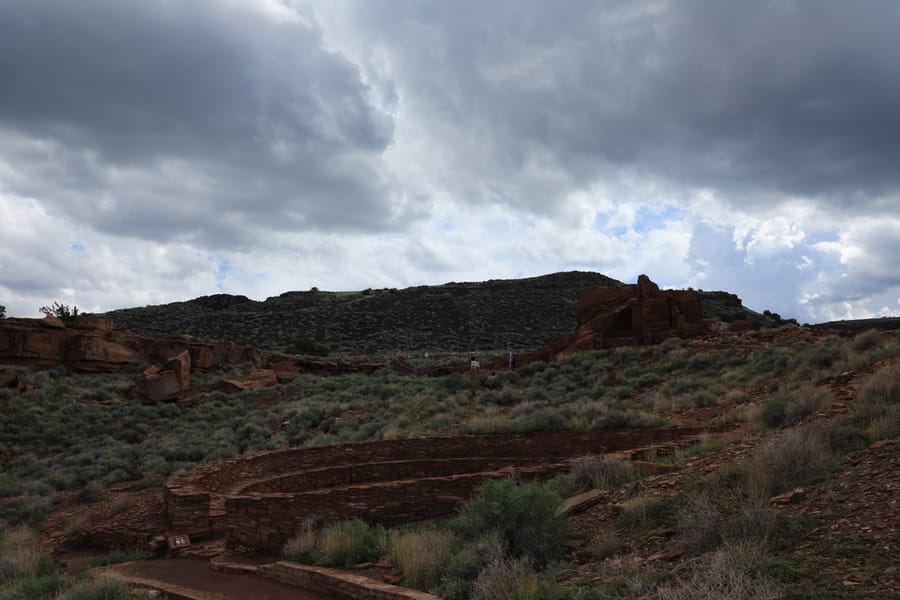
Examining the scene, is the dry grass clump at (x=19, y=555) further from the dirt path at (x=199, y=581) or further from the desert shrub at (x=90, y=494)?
the desert shrub at (x=90, y=494)

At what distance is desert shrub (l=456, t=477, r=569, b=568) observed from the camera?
23.0 ft

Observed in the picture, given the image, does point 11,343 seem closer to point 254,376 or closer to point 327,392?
point 254,376

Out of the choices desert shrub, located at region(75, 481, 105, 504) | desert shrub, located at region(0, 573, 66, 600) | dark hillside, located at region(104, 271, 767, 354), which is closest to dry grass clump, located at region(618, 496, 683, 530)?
desert shrub, located at region(0, 573, 66, 600)

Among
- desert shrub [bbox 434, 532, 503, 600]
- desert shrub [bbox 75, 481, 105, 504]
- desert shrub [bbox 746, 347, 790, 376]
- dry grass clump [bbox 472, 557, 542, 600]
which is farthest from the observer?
desert shrub [bbox 746, 347, 790, 376]

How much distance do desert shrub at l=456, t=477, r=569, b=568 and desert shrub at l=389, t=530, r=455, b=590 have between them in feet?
1.56

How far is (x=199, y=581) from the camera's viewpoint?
368 inches

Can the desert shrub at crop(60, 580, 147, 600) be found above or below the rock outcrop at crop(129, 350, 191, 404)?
below

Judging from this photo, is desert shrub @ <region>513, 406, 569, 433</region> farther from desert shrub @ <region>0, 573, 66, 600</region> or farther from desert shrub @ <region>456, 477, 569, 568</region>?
desert shrub @ <region>0, 573, 66, 600</region>

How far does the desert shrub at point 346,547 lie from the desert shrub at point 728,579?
4.88 meters

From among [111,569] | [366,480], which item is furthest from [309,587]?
[366,480]

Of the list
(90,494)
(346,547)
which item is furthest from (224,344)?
(346,547)

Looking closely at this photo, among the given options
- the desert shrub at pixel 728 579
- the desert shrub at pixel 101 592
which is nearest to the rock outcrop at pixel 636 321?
the desert shrub at pixel 101 592

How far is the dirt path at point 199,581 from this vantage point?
8.17 m

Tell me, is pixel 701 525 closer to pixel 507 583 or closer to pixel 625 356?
pixel 507 583
